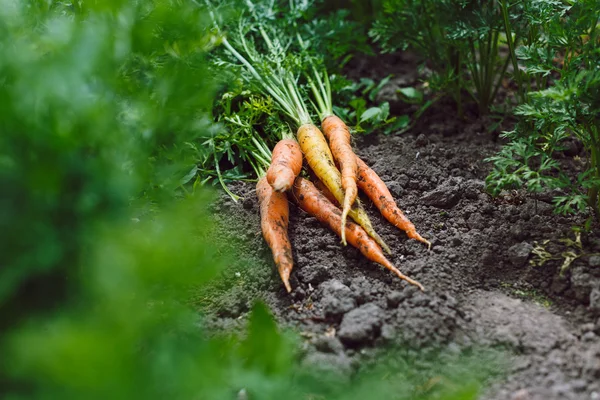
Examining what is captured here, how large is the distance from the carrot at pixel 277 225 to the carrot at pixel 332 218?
0.30 feet

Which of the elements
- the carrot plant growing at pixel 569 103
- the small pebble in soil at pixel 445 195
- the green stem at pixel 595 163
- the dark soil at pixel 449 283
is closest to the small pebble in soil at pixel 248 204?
the dark soil at pixel 449 283

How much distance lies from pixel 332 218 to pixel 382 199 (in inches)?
9.7

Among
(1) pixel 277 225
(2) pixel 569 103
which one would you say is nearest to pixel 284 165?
(1) pixel 277 225

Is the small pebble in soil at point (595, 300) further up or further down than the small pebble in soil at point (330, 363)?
further down

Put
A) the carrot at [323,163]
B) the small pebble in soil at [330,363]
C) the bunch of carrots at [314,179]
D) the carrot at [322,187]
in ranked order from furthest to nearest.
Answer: the carrot at [322,187], the carrot at [323,163], the bunch of carrots at [314,179], the small pebble in soil at [330,363]

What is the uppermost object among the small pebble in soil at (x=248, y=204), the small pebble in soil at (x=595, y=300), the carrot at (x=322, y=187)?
the small pebble in soil at (x=248, y=204)

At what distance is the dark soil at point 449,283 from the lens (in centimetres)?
199

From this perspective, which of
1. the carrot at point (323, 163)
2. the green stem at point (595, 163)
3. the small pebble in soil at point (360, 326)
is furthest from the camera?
the carrot at point (323, 163)

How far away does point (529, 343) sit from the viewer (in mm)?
1999


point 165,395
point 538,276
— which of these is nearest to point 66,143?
point 165,395

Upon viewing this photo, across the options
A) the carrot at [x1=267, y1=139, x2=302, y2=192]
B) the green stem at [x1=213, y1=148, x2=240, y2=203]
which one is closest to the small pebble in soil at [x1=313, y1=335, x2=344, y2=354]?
the carrot at [x1=267, y1=139, x2=302, y2=192]

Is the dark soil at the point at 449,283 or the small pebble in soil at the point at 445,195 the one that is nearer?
the dark soil at the point at 449,283

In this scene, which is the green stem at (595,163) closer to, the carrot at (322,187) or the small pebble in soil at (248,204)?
the carrot at (322,187)

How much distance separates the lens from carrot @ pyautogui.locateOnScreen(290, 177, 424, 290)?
2367 mm
